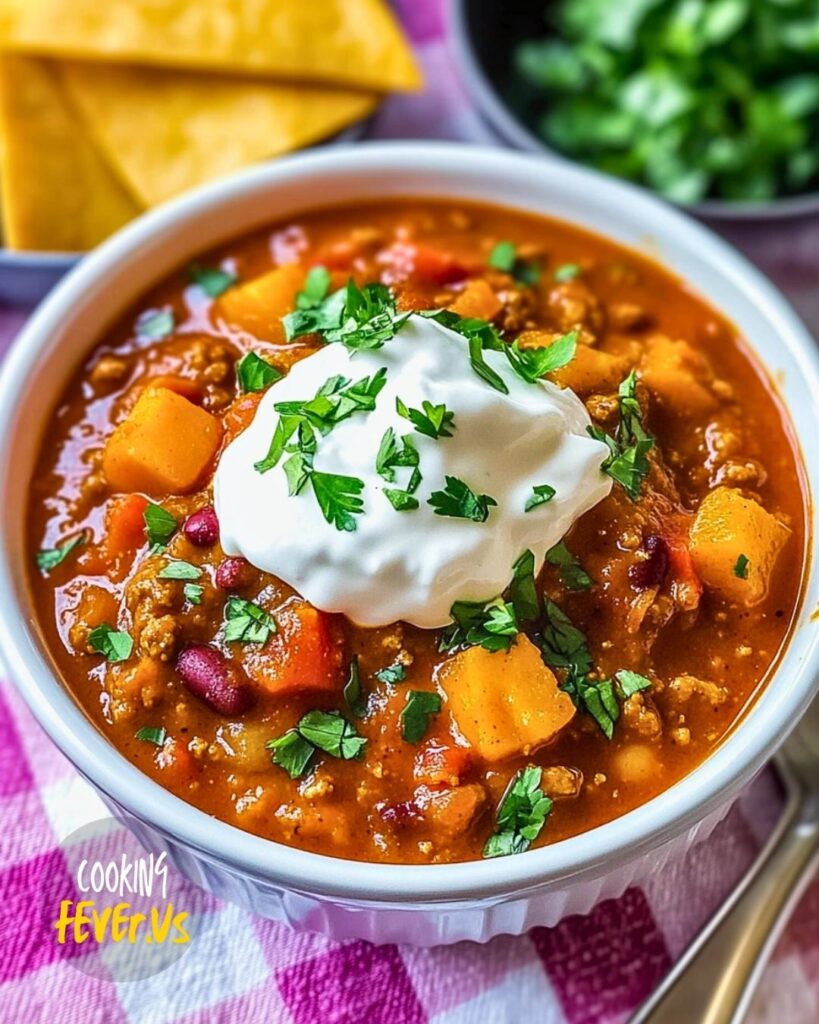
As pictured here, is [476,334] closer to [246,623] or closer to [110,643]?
[246,623]

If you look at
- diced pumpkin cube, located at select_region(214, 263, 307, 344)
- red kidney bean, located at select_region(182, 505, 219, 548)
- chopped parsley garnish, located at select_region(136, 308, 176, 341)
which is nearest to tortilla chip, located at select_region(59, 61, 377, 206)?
chopped parsley garnish, located at select_region(136, 308, 176, 341)

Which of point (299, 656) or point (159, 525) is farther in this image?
point (159, 525)

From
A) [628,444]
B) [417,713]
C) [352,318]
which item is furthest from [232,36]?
[417,713]

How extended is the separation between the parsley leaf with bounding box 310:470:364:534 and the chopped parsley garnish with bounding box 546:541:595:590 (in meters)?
0.38

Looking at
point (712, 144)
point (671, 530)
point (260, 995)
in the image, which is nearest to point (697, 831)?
point (671, 530)

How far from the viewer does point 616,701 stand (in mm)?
2322

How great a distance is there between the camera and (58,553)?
8.42 ft

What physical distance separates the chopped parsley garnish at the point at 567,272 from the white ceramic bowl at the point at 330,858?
133 millimetres

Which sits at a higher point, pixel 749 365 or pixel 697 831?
pixel 749 365

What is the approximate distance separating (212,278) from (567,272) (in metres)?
0.80

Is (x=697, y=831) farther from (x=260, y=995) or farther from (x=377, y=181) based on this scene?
(x=377, y=181)

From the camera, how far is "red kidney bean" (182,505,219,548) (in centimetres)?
241

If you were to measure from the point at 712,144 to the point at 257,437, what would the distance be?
2.22 metres

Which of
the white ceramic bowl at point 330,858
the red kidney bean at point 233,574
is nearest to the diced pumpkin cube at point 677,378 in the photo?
the white ceramic bowl at point 330,858
